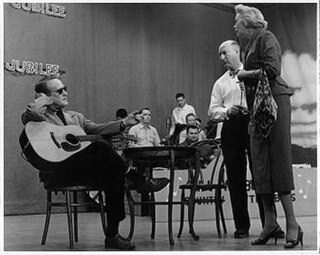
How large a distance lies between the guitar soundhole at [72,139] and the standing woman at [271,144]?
2.75 feet

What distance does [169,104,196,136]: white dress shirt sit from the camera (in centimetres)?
835

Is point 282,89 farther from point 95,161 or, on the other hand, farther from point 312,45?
point 312,45

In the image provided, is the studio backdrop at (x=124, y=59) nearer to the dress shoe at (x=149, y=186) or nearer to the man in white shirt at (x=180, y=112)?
the man in white shirt at (x=180, y=112)

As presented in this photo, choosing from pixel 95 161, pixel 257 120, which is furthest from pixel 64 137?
pixel 257 120

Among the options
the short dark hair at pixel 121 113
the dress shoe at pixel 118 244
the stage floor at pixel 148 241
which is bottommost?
the stage floor at pixel 148 241

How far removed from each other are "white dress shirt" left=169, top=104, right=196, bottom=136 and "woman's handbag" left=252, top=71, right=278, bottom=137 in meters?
5.65

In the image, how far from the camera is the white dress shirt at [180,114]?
8352 millimetres

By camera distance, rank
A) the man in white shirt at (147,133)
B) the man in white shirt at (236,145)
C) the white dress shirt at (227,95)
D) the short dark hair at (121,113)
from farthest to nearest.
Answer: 1. the short dark hair at (121,113)
2. the man in white shirt at (147,133)
3. the white dress shirt at (227,95)
4. the man in white shirt at (236,145)

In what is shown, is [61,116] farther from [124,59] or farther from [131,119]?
[124,59]

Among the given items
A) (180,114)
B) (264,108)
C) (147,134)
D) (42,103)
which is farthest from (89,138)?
(180,114)

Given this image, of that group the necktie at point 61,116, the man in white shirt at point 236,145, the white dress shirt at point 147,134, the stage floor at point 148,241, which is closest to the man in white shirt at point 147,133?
the white dress shirt at point 147,134

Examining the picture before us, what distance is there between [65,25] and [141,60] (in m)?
1.42

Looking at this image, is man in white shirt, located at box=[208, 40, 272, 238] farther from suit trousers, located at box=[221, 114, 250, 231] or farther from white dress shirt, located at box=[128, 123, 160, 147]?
white dress shirt, located at box=[128, 123, 160, 147]

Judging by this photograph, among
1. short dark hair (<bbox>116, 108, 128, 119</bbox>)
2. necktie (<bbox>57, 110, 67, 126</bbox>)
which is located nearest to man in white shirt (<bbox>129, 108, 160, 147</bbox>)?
short dark hair (<bbox>116, 108, 128, 119</bbox>)
